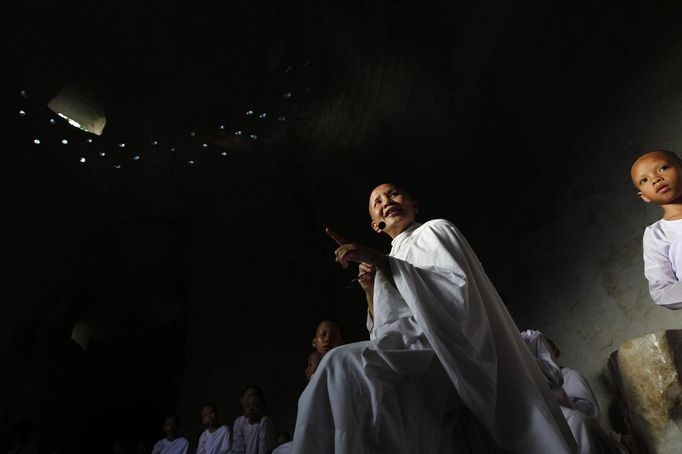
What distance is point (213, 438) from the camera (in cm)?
672

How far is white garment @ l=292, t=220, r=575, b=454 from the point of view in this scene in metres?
1.78

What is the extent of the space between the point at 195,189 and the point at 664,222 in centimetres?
797

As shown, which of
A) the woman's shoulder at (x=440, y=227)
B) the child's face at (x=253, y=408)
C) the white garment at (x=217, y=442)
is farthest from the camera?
the white garment at (x=217, y=442)

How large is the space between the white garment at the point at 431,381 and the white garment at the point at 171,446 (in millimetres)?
6456

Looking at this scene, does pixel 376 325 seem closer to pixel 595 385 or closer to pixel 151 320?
pixel 595 385

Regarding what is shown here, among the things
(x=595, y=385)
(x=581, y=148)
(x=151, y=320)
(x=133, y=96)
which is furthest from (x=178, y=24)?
(x=595, y=385)

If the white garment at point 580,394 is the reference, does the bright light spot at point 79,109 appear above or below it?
above

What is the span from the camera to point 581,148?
14.6 feet

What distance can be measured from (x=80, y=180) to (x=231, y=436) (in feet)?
15.9

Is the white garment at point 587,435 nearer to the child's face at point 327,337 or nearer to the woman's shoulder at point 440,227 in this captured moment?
the woman's shoulder at point 440,227

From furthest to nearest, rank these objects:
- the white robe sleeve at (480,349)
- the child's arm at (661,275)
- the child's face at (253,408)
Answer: the child's face at (253,408) → the child's arm at (661,275) → the white robe sleeve at (480,349)

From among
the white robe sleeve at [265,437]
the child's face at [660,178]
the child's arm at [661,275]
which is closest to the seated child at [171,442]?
the white robe sleeve at [265,437]

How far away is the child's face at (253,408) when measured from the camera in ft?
20.1

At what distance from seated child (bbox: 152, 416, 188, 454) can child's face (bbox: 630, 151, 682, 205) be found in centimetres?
701
